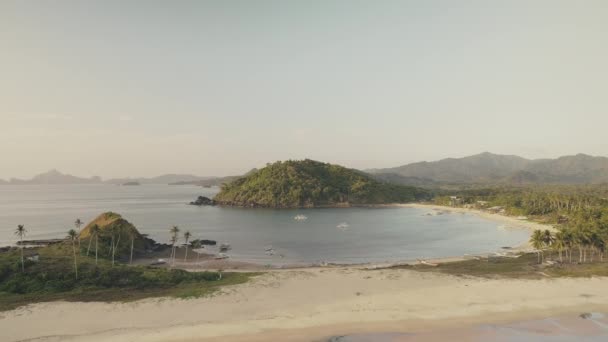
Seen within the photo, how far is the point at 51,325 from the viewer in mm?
30531

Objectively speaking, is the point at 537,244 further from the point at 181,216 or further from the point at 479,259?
the point at 181,216

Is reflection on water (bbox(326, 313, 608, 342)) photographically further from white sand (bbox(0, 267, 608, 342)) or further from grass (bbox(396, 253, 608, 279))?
grass (bbox(396, 253, 608, 279))

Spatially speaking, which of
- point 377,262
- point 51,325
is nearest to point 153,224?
point 377,262

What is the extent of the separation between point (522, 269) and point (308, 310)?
36.3m

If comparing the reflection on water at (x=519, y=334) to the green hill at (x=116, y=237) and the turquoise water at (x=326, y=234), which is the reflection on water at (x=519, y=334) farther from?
the green hill at (x=116, y=237)

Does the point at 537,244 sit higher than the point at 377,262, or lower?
higher

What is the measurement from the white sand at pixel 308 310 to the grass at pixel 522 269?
125 inches

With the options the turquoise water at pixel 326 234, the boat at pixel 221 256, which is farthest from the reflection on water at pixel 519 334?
the boat at pixel 221 256

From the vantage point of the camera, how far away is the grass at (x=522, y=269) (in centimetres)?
4584

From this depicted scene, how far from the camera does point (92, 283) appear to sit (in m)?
42.1

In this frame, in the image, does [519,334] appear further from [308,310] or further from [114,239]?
[114,239]

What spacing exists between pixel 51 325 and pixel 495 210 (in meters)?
176

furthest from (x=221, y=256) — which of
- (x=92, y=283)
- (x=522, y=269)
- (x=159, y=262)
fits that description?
(x=522, y=269)

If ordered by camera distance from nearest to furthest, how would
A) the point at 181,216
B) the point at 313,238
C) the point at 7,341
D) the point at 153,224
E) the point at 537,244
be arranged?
the point at 7,341
the point at 537,244
the point at 313,238
the point at 153,224
the point at 181,216
